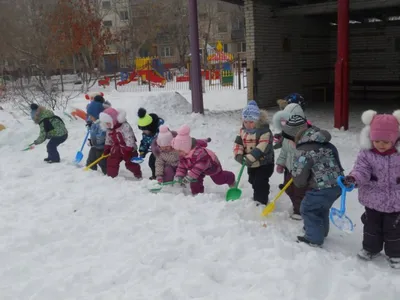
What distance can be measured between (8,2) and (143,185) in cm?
3280

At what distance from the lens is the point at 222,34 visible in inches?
2083

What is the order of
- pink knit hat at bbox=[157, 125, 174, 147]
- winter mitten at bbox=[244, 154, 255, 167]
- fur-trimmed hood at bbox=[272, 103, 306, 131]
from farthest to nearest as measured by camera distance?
1. pink knit hat at bbox=[157, 125, 174, 147]
2. winter mitten at bbox=[244, 154, 255, 167]
3. fur-trimmed hood at bbox=[272, 103, 306, 131]

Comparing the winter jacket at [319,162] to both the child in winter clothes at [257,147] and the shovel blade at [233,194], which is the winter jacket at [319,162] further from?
the shovel blade at [233,194]

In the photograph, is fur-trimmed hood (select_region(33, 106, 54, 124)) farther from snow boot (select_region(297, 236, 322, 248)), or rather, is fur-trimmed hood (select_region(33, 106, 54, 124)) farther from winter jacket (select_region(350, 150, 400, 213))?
winter jacket (select_region(350, 150, 400, 213))


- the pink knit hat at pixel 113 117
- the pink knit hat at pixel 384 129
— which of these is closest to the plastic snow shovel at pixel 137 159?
the pink knit hat at pixel 113 117

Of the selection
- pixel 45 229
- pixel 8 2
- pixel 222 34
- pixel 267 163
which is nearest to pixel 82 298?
pixel 45 229

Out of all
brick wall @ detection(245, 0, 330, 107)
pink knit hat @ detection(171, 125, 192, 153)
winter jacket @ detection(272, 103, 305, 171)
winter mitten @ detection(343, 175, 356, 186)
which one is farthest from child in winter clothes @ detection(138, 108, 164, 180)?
brick wall @ detection(245, 0, 330, 107)

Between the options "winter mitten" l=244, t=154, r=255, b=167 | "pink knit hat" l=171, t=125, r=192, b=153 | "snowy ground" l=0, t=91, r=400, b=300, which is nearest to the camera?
"snowy ground" l=0, t=91, r=400, b=300

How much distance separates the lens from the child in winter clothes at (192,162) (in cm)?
477

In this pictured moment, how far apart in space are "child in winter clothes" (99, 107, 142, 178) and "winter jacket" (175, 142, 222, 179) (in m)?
1.12

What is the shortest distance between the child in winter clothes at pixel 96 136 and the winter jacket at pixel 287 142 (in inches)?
106

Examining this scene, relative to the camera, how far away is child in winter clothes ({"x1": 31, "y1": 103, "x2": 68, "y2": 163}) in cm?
649

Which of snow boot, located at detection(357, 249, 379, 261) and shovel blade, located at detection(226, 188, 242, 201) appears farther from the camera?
shovel blade, located at detection(226, 188, 242, 201)

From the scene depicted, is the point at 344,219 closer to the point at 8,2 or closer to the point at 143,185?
the point at 143,185
